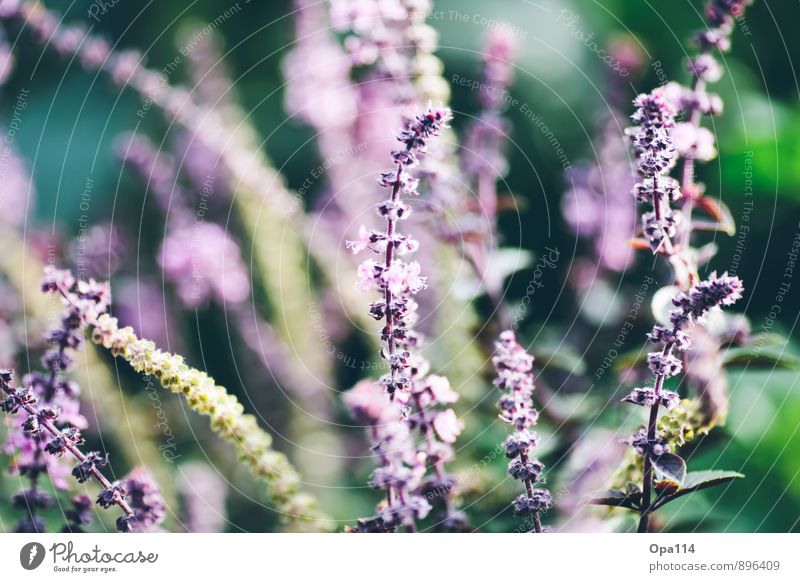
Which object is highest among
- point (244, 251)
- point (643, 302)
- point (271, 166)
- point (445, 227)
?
point (271, 166)

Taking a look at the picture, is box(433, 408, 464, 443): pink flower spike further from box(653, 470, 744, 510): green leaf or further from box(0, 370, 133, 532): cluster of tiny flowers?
box(0, 370, 133, 532): cluster of tiny flowers

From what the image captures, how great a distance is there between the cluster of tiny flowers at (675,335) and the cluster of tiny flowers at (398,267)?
22 cm

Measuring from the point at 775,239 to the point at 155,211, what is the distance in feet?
3.15

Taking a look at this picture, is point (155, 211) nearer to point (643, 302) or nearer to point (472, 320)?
point (472, 320)

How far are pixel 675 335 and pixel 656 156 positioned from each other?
16cm

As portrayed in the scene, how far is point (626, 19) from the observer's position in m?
1.10

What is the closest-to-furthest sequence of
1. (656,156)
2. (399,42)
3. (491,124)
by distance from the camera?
(656,156) → (399,42) → (491,124)

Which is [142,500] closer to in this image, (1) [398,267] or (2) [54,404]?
(2) [54,404]

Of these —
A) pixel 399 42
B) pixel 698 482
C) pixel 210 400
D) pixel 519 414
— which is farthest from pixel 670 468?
pixel 399 42

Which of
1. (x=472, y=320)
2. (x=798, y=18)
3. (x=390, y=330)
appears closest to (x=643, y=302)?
(x=472, y=320)

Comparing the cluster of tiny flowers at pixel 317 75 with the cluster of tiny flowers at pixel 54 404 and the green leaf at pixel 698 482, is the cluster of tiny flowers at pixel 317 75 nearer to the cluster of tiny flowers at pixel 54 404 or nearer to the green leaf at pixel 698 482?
the cluster of tiny flowers at pixel 54 404

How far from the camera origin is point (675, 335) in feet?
2.00

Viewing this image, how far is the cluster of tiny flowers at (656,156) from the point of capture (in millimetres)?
586
